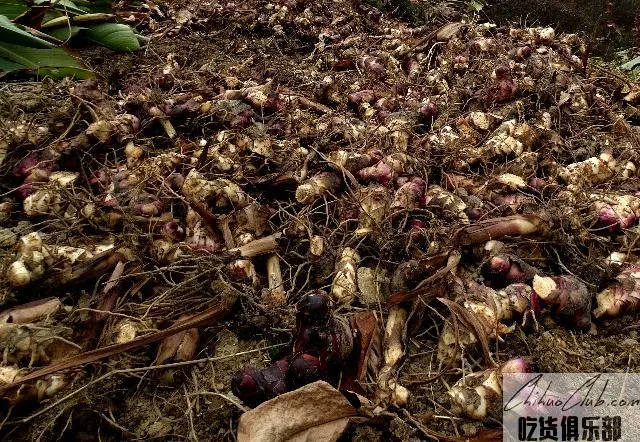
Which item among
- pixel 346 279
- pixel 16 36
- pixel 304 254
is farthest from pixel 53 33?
pixel 346 279

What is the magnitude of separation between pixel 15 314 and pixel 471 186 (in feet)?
3.78

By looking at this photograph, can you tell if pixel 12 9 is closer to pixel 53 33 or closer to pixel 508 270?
pixel 53 33

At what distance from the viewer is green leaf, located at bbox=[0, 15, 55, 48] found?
5.41ft

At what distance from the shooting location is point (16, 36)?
171 centimetres

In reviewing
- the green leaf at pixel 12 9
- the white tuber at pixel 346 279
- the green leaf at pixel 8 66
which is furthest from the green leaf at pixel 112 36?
the white tuber at pixel 346 279

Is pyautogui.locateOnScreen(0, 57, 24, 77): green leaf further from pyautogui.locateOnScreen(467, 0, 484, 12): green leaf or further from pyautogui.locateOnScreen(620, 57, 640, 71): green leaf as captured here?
pyautogui.locateOnScreen(620, 57, 640, 71): green leaf

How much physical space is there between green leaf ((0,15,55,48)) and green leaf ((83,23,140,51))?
1.45ft

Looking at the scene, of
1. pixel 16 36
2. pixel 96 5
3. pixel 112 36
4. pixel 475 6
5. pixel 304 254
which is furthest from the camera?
pixel 475 6

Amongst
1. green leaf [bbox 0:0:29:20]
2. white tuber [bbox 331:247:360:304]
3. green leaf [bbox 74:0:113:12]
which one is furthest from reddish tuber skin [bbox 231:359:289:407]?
→ green leaf [bbox 74:0:113:12]

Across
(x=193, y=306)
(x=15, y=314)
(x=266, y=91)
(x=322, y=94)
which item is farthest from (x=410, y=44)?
(x=15, y=314)

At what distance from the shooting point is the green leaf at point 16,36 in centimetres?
165

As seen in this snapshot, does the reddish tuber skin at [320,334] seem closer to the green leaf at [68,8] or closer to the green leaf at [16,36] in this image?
the green leaf at [16,36]

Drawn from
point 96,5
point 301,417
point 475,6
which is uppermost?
point 475,6

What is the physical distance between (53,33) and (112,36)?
0.80 feet
